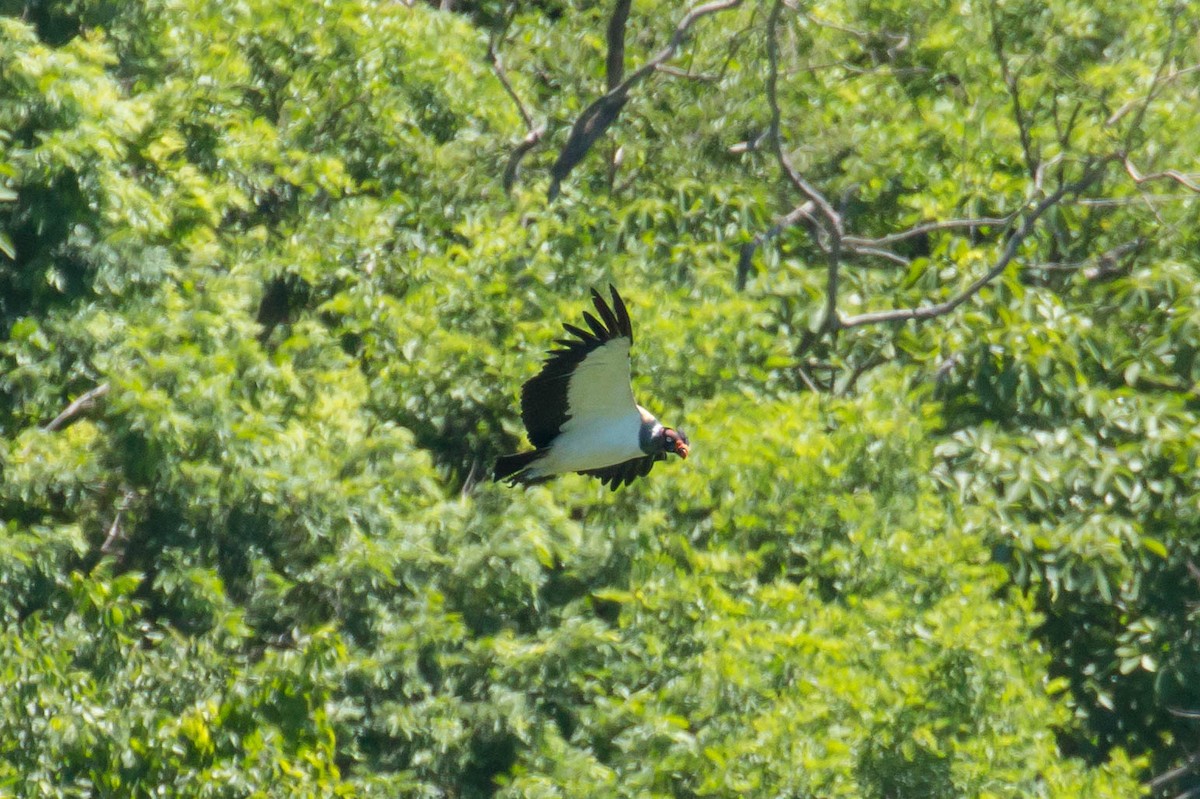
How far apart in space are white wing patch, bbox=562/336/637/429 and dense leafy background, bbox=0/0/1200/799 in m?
0.83

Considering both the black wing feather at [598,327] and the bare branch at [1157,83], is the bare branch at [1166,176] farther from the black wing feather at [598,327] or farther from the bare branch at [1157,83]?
the black wing feather at [598,327]

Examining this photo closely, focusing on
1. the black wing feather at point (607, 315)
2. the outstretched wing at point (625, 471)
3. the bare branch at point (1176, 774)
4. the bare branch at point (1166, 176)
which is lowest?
the bare branch at point (1176, 774)

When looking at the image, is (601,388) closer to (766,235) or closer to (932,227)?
(766,235)

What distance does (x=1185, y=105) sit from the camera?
10062 millimetres

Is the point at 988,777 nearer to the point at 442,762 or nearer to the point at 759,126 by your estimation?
the point at 442,762

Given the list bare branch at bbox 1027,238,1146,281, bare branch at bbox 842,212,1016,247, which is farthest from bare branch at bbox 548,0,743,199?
bare branch at bbox 1027,238,1146,281

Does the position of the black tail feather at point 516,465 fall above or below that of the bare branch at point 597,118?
below

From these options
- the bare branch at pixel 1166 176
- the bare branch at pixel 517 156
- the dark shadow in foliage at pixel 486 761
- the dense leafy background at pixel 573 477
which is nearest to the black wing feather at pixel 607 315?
the dense leafy background at pixel 573 477

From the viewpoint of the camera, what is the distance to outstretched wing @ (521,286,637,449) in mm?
6699

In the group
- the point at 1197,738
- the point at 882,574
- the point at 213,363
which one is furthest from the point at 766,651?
the point at 1197,738

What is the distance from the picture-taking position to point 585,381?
7.00m

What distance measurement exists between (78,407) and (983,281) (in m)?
4.27

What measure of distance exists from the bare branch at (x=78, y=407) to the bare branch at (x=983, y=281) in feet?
11.7

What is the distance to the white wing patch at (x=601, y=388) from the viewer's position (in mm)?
6809
